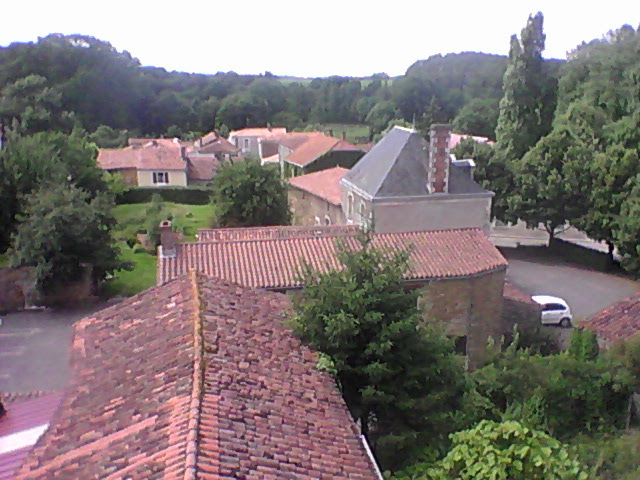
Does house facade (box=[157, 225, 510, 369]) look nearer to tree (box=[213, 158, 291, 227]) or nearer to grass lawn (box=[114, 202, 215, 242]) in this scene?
tree (box=[213, 158, 291, 227])

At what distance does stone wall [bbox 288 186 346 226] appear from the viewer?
101 feet

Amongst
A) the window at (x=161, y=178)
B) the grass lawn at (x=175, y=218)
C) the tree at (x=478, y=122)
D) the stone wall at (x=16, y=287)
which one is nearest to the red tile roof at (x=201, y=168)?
the window at (x=161, y=178)

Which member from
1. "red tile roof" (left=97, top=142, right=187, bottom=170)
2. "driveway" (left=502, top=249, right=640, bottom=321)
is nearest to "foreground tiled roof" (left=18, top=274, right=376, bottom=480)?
"driveway" (left=502, top=249, right=640, bottom=321)

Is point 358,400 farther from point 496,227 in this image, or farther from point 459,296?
point 496,227

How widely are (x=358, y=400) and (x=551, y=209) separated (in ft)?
83.1

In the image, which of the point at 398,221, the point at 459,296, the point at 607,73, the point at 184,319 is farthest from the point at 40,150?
the point at 607,73

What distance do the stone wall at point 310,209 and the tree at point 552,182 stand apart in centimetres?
934

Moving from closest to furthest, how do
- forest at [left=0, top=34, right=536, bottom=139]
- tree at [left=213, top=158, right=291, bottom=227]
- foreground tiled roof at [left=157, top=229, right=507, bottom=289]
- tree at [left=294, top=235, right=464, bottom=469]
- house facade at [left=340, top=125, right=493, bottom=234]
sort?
tree at [left=294, top=235, right=464, bottom=469] < foreground tiled roof at [left=157, top=229, right=507, bottom=289] < house facade at [left=340, top=125, right=493, bottom=234] < tree at [left=213, top=158, right=291, bottom=227] < forest at [left=0, top=34, right=536, bottom=139]

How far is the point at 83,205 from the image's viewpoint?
22.8 metres

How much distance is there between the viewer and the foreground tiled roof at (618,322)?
13869mm

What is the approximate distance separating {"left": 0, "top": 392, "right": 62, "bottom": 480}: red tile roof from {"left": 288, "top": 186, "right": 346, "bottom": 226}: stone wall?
20337 mm

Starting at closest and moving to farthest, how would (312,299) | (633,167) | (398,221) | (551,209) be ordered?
(312,299) → (398,221) → (633,167) → (551,209)

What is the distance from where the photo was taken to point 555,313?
22188mm

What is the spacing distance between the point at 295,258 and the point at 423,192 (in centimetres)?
943
